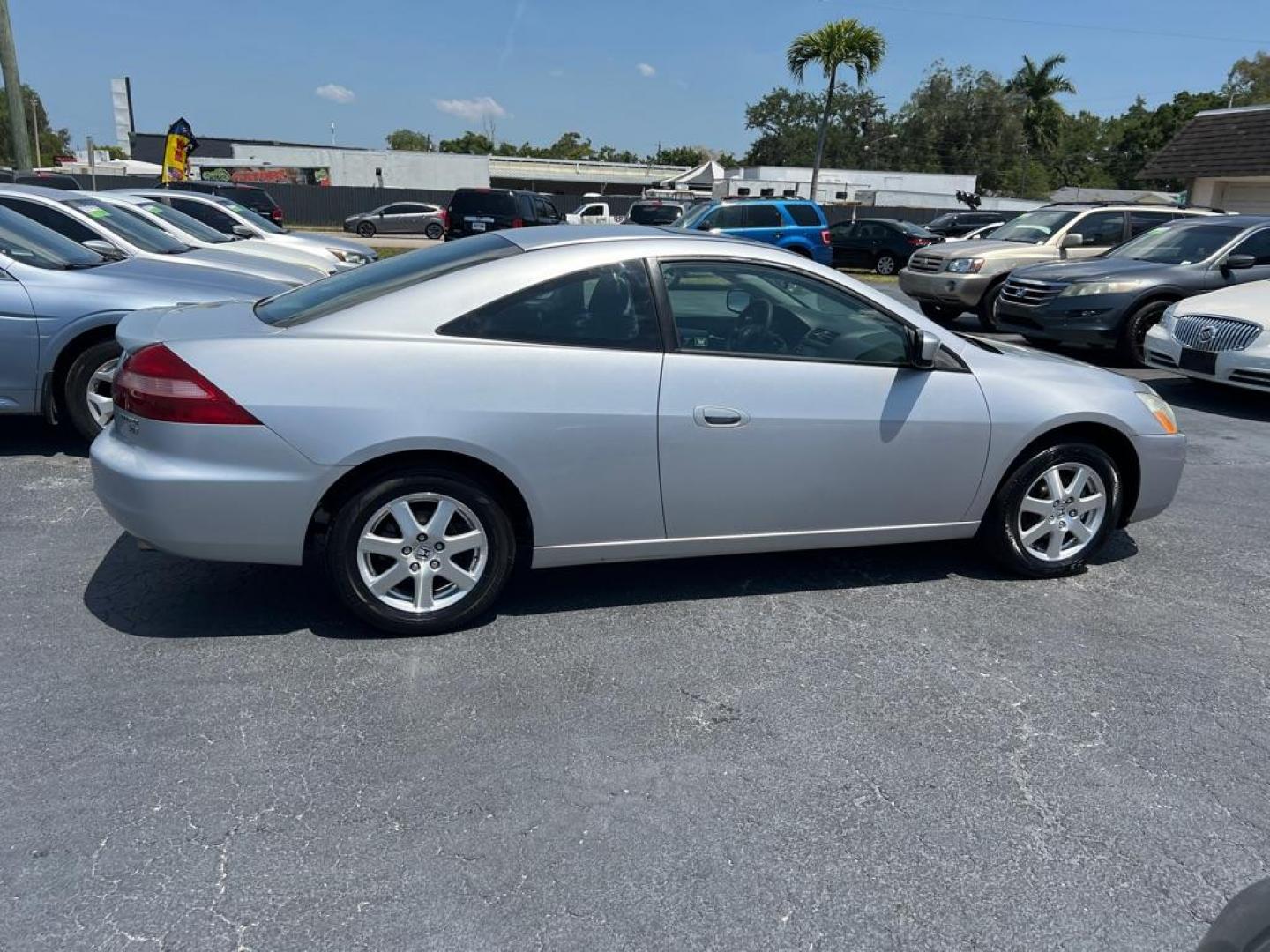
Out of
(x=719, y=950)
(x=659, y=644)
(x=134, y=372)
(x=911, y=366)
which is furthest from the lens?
(x=911, y=366)

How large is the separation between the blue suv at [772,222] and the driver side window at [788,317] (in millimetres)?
15293

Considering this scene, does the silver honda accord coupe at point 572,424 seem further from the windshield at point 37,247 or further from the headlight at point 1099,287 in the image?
the headlight at point 1099,287

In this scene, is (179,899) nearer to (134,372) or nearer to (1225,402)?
(134,372)

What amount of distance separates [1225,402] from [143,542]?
928 centimetres

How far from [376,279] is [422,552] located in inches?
49.2

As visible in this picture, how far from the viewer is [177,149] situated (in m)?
19.8

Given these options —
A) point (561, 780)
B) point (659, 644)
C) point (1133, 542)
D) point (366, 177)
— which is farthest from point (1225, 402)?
point (366, 177)

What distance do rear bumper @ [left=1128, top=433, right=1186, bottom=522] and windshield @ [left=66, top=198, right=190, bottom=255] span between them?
803cm

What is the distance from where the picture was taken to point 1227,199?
77.6ft

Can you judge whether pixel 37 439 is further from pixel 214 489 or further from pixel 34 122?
pixel 34 122

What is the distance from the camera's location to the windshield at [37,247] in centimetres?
595

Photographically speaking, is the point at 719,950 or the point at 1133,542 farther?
the point at 1133,542

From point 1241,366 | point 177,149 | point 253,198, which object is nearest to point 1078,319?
point 1241,366

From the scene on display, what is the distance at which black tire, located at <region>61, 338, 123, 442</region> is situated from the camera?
5.74 metres
